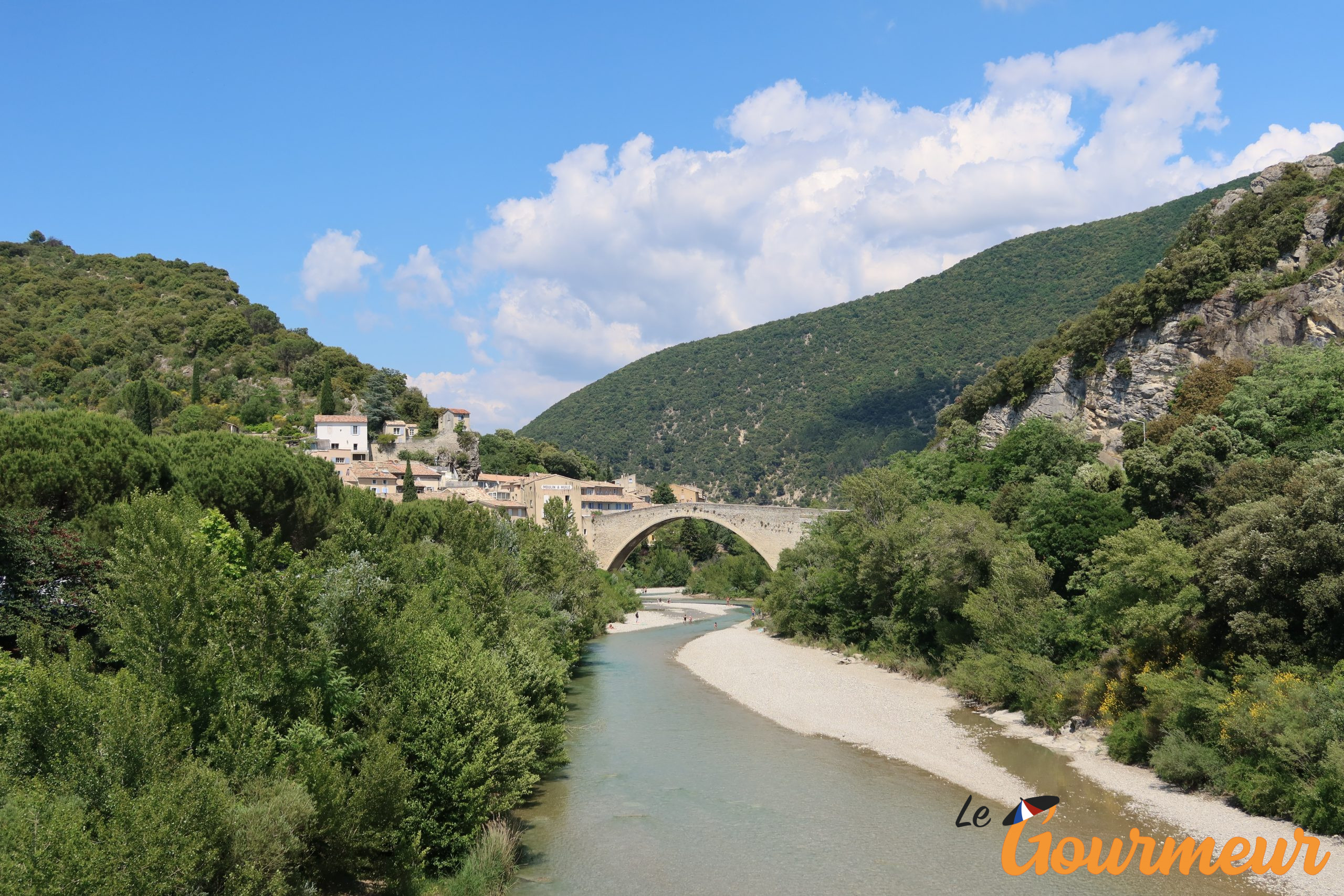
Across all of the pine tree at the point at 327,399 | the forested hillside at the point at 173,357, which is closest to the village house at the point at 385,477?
the pine tree at the point at 327,399

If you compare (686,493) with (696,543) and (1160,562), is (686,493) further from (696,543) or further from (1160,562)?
(1160,562)

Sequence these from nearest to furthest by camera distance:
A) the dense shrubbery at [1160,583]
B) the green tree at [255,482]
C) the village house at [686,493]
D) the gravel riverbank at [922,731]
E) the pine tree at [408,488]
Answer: the gravel riverbank at [922,731], the dense shrubbery at [1160,583], the green tree at [255,482], the pine tree at [408,488], the village house at [686,493]

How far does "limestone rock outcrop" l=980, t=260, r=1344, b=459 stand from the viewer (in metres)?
30.8

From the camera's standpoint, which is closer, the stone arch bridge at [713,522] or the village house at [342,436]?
the stone arch bridge at [713,522]

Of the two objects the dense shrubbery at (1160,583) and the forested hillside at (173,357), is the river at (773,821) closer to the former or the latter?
the dense shrubbery at (1160,583)

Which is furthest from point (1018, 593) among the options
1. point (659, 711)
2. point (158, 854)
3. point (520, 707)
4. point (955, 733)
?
point (158, 854)

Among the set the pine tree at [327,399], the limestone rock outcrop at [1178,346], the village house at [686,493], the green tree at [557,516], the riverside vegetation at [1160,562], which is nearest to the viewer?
the riverside vegetation at [1160,562]

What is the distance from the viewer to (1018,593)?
85.7ft

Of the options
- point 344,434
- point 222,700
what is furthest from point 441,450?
point 222,700

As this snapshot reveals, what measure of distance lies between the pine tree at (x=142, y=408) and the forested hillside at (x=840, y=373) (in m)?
64.7

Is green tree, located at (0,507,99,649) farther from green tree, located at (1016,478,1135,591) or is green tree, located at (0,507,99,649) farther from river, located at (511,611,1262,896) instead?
green tree, located at (1016,478,1135,591)

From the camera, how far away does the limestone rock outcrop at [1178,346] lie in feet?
101

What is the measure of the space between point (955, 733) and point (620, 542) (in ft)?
163

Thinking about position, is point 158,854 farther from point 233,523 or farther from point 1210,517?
point 1210,517
